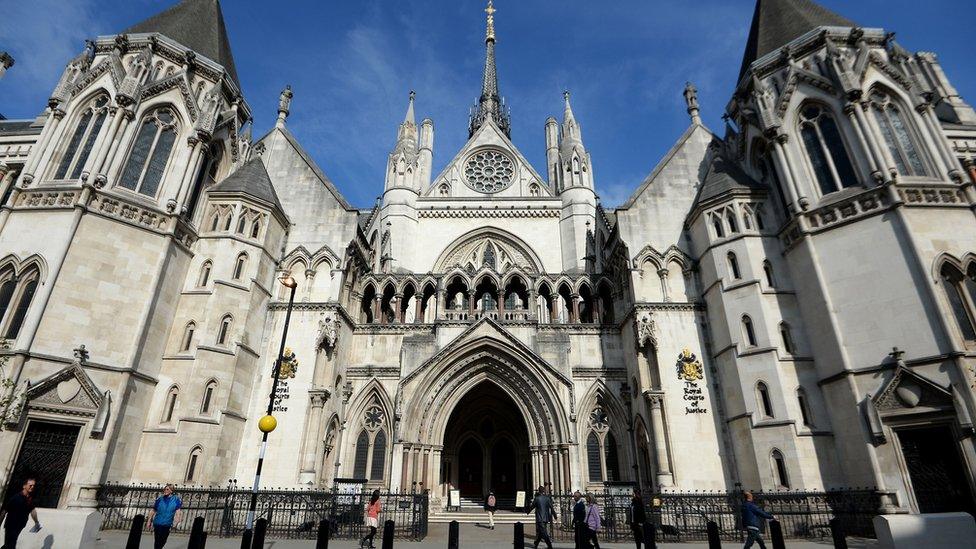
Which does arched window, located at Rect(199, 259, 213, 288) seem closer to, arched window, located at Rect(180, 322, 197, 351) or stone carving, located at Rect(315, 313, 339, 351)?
arched window, located at Rect(180, 322, 197, 351)

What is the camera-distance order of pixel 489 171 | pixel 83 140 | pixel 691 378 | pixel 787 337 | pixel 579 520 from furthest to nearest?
1. pixel 489 171
2. pixel 691 378
3. pixel 83 140
4. pixel 787 337
5. pixel 579 520

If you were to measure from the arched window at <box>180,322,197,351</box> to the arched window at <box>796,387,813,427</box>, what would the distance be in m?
21.1

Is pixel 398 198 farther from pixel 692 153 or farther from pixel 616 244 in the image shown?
pixel 692 153

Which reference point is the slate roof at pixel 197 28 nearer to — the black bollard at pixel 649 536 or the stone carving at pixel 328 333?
the stone carving at pixel 328 333

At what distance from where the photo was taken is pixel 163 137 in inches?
750

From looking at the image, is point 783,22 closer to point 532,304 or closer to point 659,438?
point 532,304

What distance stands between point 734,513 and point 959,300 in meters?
9.04

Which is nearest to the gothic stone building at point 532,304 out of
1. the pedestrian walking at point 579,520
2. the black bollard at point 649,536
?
the pedestrian walking at point 579,520

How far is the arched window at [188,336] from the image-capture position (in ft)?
57.6

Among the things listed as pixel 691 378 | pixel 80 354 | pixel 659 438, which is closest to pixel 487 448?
pixel 659 438

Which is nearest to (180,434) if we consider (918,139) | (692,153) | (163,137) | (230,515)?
(230,515)

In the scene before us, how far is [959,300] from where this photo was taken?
46.6 ft

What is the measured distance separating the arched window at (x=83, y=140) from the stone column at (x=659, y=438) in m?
22.2

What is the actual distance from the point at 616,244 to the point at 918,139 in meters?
11.2
